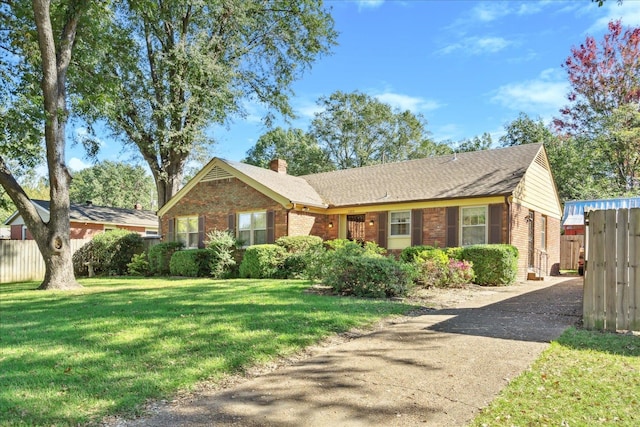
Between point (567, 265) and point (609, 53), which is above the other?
point (609, 53)

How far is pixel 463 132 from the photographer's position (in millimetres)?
37094

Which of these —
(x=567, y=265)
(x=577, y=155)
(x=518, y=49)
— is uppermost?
(x=518, y=49)

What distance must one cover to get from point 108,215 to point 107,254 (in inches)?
442

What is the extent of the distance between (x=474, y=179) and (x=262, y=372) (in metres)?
14.0

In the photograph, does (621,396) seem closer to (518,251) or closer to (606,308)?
(606,308)

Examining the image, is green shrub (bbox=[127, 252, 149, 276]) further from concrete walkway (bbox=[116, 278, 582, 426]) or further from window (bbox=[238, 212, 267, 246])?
concrete walkway (bbox=[116, 278, 582, 426])

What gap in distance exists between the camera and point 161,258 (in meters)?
18.5

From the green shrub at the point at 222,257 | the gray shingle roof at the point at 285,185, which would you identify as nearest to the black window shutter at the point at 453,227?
the gray shingle roof at the point at 285,185

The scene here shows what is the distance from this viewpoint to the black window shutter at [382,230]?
681 inches

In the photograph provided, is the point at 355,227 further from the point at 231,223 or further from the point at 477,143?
the point at 477,143

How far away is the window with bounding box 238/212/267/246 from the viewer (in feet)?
58.3

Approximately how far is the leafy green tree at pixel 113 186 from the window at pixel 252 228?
46.8 meters

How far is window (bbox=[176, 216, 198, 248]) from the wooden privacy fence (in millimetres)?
17136

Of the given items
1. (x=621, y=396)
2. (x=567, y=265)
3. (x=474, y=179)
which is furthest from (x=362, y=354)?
(x=567, y=265)
